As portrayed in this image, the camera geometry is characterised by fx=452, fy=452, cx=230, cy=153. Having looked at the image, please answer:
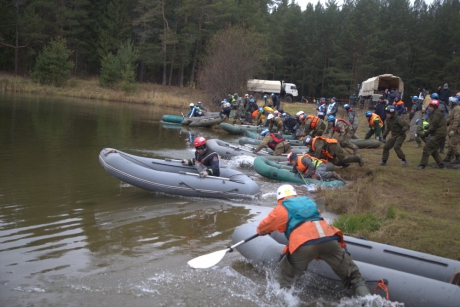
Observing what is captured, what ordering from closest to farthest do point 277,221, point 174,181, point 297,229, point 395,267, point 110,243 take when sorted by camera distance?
point 297,229
point 277,221
point 395,267
point 110,243
point 174,181

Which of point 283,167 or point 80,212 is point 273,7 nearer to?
point 283,167

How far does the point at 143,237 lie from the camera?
274 inches

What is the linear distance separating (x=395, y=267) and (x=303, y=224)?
143 cm

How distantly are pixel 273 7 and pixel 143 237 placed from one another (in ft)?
188

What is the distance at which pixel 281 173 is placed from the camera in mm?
11195

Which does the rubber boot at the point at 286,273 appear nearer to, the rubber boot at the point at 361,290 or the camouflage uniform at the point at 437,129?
the rubber boot at the point at 361,290

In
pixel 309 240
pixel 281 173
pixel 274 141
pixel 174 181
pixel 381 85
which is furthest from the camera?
pixel 381 85

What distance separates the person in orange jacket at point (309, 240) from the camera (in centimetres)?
472

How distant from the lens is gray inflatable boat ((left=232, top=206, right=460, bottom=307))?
4.62 metres

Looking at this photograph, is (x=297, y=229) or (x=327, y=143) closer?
(x=297, y=229)

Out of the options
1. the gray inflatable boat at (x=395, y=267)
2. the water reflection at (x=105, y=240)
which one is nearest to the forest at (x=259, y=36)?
the water reflection at (x=105, y=240)

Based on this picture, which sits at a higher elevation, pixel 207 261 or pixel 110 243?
pixel 207 261

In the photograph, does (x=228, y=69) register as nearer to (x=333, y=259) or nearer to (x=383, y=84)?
(x=383, y=84)

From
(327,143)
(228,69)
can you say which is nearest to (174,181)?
(327,143)
